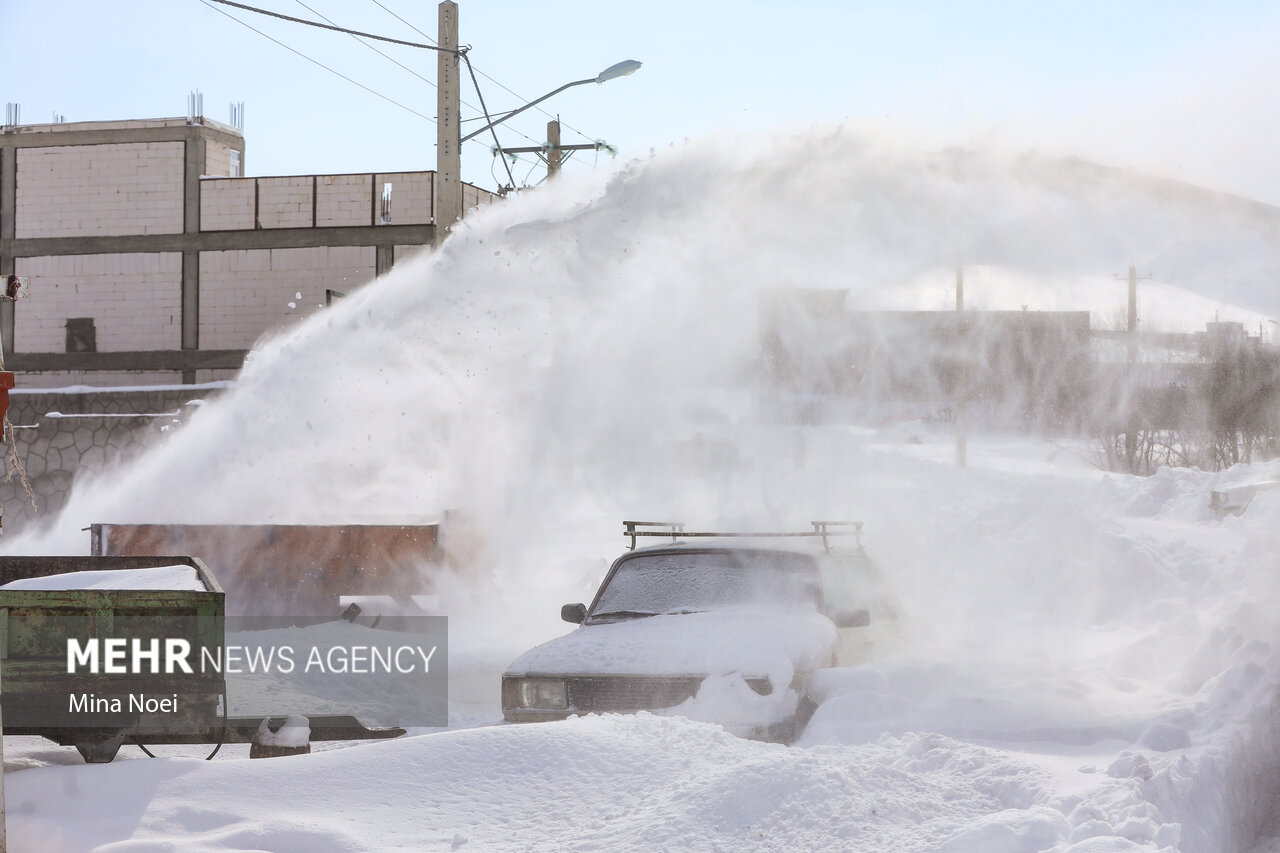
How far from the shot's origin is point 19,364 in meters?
29.5

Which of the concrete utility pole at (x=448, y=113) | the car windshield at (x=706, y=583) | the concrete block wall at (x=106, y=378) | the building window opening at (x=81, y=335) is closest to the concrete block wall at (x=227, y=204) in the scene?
the concrete block wall at (x=106, y=378)

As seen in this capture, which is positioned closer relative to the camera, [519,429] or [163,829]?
[163,829]

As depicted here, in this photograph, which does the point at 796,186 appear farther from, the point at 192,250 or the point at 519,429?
the point at 192,250

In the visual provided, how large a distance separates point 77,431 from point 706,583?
19.3m

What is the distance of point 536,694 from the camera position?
6457mm

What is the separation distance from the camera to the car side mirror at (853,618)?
284 inches

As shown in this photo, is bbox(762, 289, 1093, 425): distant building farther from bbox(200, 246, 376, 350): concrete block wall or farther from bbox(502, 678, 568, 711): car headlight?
bbox(200, 246, 376, 350): concrete block wall

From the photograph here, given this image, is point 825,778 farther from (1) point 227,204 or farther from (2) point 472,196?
(1) point 227,204

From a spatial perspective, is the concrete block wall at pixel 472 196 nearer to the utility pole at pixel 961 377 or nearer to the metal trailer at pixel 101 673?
the utility pole at pixel 961 377

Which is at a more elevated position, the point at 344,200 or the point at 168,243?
the point at 344,200

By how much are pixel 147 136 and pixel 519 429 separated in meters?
19.7

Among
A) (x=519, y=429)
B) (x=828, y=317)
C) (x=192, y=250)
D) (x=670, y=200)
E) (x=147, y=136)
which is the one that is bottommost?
(x=519, y=429)

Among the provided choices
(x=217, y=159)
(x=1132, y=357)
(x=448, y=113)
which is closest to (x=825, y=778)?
(x=448, y=113)

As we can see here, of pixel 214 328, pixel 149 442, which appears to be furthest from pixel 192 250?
pixel 149 442
